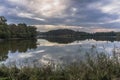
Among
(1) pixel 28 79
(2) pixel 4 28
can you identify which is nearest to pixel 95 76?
(1) pixel 28 79

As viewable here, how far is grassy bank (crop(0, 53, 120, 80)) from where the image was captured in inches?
308

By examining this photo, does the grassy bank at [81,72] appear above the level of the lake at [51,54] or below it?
above

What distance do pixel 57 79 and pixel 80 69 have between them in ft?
2.97

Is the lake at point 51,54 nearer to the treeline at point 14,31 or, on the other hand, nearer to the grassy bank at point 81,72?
the grassy bank at point 81,72

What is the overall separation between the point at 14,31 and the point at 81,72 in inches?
3676

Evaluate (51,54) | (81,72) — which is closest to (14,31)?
(51,54)

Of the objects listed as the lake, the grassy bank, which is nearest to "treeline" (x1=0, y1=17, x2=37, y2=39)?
the lake

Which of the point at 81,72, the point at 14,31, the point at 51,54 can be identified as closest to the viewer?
the point at 81,72

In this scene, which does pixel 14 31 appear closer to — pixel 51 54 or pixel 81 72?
pixel 51 54

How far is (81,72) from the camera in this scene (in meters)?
7.98

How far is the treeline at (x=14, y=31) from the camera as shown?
268 feet

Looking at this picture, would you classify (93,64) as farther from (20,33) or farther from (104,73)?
(20,33)

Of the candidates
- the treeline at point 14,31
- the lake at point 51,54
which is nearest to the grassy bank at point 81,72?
the lake at point 51,54

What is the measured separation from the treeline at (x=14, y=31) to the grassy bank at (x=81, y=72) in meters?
71.7
